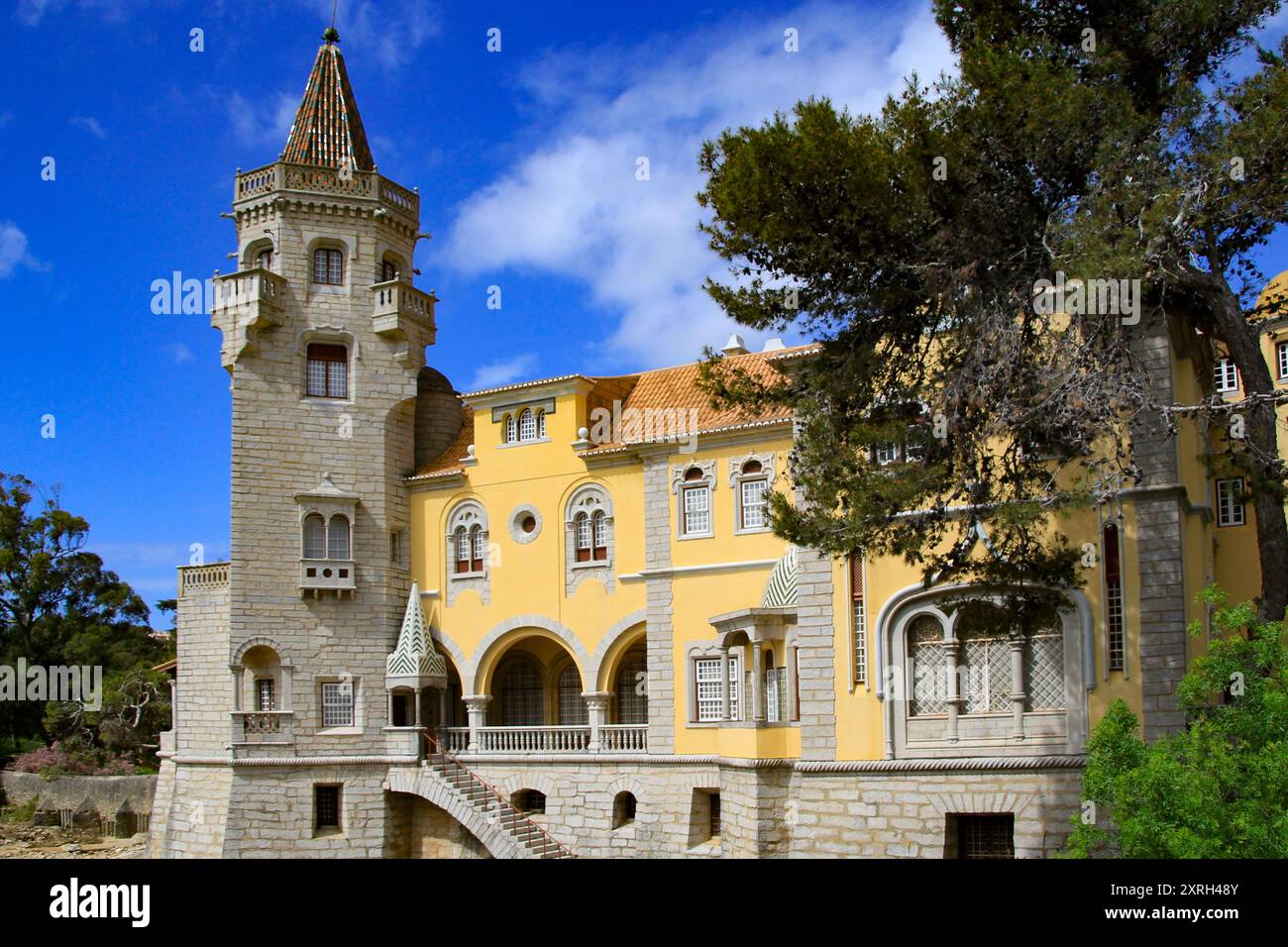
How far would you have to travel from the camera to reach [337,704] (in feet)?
111

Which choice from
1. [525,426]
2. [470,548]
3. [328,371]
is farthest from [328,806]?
[328,371]

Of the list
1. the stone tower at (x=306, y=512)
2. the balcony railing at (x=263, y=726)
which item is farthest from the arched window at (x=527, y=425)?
the balcony railing at (x=263, y=726)

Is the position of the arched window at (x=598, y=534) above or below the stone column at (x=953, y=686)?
above

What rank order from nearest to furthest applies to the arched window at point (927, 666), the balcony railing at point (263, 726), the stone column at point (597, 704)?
the arched window at point (927, 666) → the stone column at point (597, 704) → the balcony railing at point (263, 726)

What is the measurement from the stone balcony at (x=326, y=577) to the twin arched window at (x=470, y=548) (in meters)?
2.83

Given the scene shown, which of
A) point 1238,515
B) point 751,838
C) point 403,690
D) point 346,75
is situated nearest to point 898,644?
point 751,838

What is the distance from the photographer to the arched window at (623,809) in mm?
30922

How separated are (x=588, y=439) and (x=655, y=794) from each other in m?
8.90

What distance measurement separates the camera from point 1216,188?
17.8 m

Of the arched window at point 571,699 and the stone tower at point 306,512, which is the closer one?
the stone tower at point 306,512

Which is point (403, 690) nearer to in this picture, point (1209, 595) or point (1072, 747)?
point (1072, 747)

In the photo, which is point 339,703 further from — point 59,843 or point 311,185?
point 59,843

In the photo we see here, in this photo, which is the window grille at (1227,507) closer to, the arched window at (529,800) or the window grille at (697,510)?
the window grille at (697,510)
